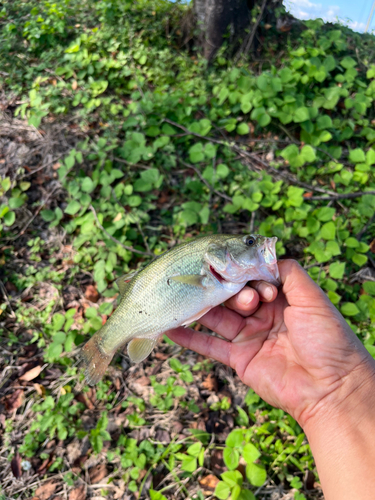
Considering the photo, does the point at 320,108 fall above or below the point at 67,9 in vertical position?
below

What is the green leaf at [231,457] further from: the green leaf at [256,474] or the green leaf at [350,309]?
the green leaf at [350,309]

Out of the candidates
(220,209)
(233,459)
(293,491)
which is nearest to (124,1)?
(220,209)

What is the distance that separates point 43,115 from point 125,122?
4.82 ft

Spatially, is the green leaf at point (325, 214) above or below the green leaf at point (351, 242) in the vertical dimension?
above

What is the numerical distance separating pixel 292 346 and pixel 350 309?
116 centimetres

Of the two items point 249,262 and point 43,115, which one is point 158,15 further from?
point 249,262

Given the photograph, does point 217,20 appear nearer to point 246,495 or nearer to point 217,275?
point 217,275

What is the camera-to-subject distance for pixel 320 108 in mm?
4785

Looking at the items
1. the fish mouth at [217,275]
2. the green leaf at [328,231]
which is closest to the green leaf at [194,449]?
the fish mouth at [217,275]

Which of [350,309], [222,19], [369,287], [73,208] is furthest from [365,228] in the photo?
[222,19]

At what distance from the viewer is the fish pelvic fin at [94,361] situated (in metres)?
2.51

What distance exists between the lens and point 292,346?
2.32 metres

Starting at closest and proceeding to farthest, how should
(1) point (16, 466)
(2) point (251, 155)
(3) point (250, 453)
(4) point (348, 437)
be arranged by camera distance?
(4) point (348, 437), (3) point (250, 453), (1) point (16, 466), (2) point (251, 155)

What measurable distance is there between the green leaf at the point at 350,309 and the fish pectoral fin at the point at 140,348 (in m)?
1.98
